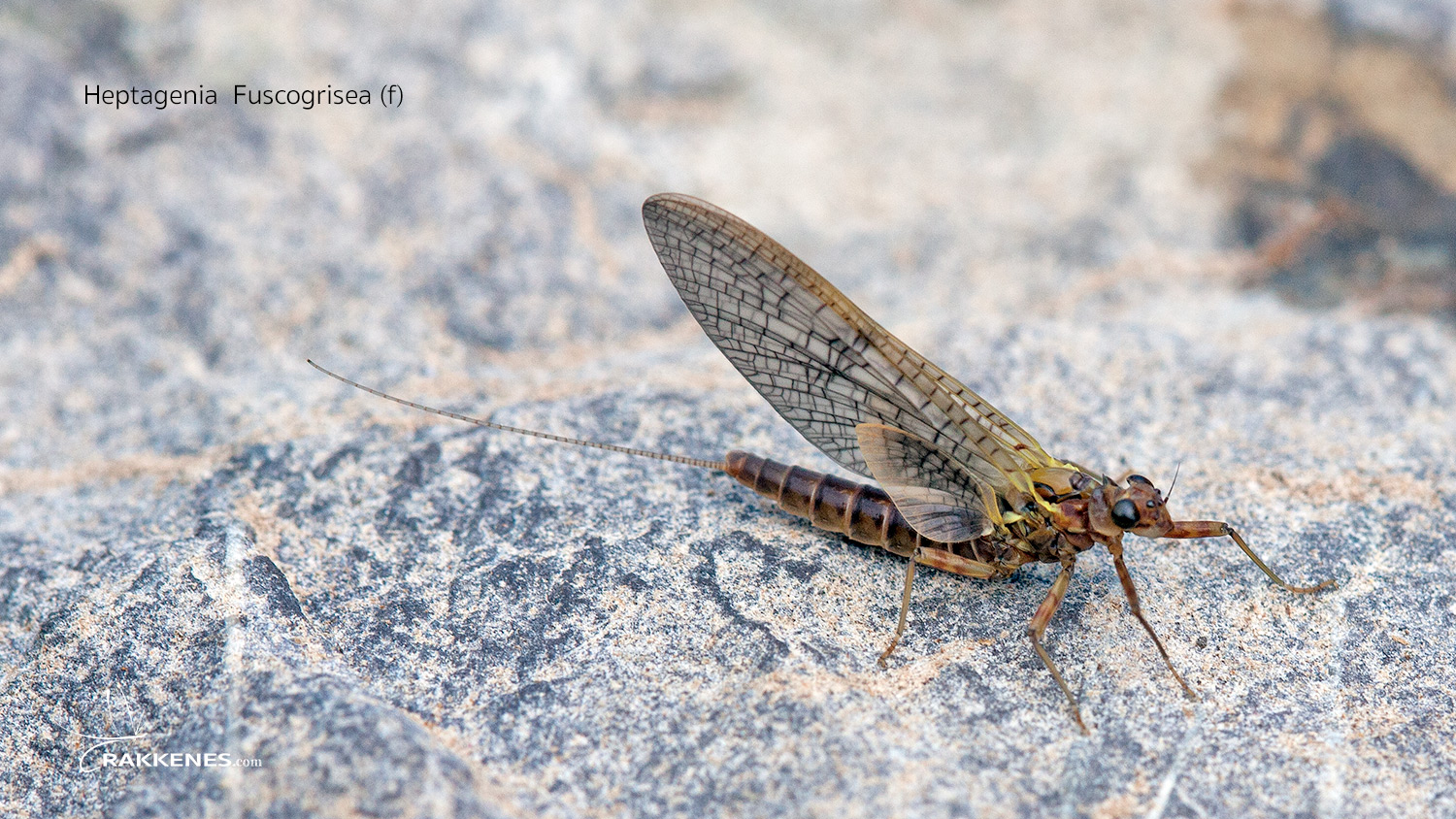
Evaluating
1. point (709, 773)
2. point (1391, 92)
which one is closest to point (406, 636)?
point (709, 773)

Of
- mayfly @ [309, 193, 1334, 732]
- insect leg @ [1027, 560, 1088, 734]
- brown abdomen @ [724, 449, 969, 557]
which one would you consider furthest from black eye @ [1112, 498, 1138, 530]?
brown abdomen @ [724, 449, 969, 557]

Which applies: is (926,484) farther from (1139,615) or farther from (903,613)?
(1139,615)

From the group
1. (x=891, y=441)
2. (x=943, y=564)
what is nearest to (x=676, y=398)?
(x=891, y=441)

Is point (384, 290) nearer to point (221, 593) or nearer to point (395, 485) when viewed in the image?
point (395, 485)

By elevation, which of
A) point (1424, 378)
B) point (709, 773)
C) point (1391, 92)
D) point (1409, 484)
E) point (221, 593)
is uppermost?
point (1391, 92)

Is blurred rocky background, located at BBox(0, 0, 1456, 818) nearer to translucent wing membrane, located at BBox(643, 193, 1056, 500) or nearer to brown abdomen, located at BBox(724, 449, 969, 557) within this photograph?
brown abdomen, located at BBox(724, 449, 969, 557)

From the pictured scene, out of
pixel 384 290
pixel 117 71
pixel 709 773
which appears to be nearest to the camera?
pixel 709 773

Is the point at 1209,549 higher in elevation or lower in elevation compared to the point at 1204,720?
higher
